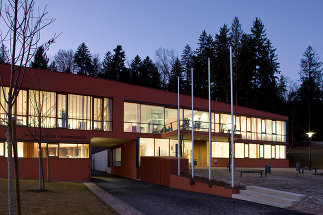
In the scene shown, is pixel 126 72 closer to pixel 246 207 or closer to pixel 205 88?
pixel 205 88

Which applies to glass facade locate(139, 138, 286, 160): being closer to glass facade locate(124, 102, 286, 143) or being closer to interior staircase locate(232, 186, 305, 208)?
glass facade locate(124, 102, 286, 143)

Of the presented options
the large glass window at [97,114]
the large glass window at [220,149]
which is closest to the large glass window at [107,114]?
the large glass window at [97,114]

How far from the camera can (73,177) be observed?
79.3ft

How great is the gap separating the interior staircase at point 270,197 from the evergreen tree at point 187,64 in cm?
4884

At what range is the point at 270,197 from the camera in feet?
44.5

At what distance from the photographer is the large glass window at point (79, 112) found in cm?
2566

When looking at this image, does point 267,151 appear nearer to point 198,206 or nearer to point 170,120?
point 170,120

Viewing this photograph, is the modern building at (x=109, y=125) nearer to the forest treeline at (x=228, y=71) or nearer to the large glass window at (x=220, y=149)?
the large glass window at (x=220, y=149)

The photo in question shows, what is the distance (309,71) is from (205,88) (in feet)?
71.2

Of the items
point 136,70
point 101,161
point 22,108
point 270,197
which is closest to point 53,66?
point 136,70

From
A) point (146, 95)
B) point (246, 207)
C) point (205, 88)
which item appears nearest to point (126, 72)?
point (205, 88)

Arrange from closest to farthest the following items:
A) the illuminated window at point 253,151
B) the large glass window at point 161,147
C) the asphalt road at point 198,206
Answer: the asphalt road at point 198,206 → the large glass window at point 161,147 → the illuminated window at point 253,151

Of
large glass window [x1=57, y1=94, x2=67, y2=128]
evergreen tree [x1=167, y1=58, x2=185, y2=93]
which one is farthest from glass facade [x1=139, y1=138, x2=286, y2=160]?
evergreen tree [x1=167, y1=58, x2=185, y2=93]

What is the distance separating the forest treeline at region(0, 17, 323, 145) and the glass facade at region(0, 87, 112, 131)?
109 ft
